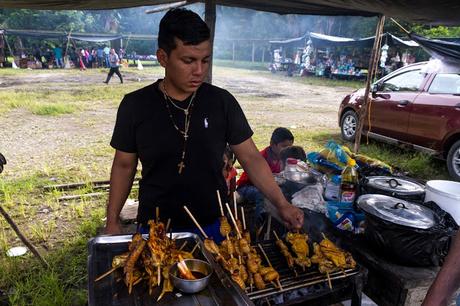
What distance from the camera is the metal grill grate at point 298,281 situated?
192 centimetres

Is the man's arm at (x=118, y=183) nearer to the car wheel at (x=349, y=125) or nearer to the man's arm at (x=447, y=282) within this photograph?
the man's arm at (x=447, y=282)

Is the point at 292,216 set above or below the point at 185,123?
below

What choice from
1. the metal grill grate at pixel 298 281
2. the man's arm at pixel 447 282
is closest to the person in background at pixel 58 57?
the metal grill grate at pixel 298 281

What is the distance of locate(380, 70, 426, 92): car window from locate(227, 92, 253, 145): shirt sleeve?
7205 millimetres

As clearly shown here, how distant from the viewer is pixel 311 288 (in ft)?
6.74

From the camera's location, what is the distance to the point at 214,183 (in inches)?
94.0

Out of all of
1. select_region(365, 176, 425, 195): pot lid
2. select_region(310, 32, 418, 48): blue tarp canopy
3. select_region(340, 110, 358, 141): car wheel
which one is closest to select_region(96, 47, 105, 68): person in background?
select_region(310, 32, 418, 48): blue tarp canopy

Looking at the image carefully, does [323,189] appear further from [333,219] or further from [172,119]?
[172,119]

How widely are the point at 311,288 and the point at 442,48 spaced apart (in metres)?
6.50

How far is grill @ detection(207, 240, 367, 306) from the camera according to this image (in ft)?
6.39

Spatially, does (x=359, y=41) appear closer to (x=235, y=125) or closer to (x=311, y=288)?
(x=235, y=125)

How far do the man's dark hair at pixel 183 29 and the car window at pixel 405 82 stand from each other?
7552 mm

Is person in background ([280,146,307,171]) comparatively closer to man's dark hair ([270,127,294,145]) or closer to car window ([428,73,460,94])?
man's dark hair ([270,127,294,145])

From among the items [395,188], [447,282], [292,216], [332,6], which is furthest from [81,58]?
[447,282]
